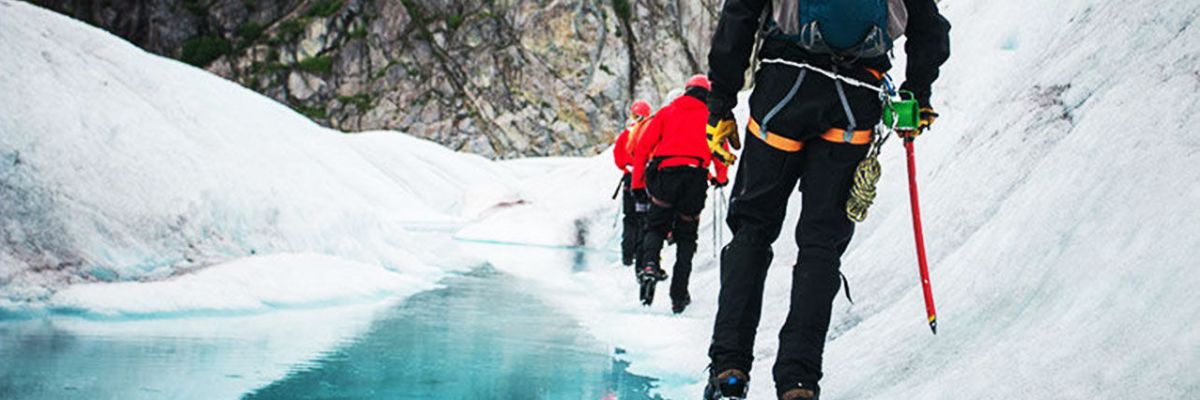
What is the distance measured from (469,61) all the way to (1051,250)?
69170 mm

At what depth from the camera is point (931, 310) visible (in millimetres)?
2820

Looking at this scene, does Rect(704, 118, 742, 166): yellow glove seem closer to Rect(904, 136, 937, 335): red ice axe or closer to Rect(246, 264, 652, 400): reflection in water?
Rect(904, 136, 937, 335): red ice axe

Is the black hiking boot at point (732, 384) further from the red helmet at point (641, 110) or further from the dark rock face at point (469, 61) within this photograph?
the dark rock face at point (469, 61)

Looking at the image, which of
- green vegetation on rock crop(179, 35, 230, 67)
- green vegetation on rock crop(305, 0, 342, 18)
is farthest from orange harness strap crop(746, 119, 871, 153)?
green vegetation on rock crop(179, 35, 230, 67)

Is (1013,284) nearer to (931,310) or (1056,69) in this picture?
(931,310)

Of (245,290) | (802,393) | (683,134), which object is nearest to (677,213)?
(683,134)

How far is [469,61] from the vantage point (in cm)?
7038

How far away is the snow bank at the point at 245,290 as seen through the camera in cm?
548

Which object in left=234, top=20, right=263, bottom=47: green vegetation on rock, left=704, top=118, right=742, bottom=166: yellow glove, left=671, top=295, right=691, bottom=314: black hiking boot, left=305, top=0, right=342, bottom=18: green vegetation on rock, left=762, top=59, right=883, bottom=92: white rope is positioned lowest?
left=671, top=295, right=691, bottom=314: black hiking boot

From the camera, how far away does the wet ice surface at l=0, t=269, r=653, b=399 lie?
144 inches

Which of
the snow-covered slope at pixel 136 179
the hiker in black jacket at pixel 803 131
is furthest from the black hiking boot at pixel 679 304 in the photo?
the hiker in black jacket at pixel 803 131

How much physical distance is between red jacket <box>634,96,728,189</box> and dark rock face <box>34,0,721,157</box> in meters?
61.3

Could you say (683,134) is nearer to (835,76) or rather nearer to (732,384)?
(835,76)

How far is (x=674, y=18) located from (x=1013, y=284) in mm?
69968
